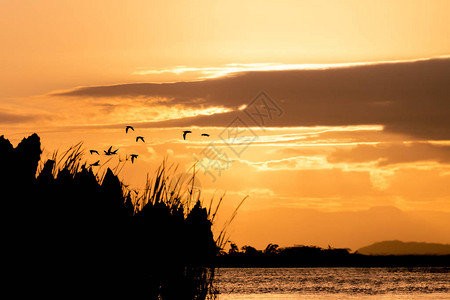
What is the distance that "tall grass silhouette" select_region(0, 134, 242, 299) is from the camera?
64.1 feet

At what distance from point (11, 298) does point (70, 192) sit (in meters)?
2.90

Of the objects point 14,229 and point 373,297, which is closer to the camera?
point 14,229

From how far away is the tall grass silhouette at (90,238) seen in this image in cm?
1955

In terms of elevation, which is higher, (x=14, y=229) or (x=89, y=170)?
(x=89, y=170)

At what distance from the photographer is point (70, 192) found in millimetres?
20000

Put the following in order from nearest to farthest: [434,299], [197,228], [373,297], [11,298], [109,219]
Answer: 1. [11,298]
2. [109,219]
3. [197,228]
4. [434,299]
5. [373,297]

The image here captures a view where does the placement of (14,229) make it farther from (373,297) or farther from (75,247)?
(373,297)

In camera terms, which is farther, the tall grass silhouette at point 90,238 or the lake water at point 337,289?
the lake water at point 337,289

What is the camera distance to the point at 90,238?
66.1ft

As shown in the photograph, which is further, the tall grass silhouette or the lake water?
the lake water

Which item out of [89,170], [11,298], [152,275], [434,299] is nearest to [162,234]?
[152,275]

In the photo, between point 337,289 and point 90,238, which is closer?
point 90,238

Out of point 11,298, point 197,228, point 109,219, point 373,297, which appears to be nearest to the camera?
point 11,298

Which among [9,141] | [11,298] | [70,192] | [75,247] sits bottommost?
[11,298]
